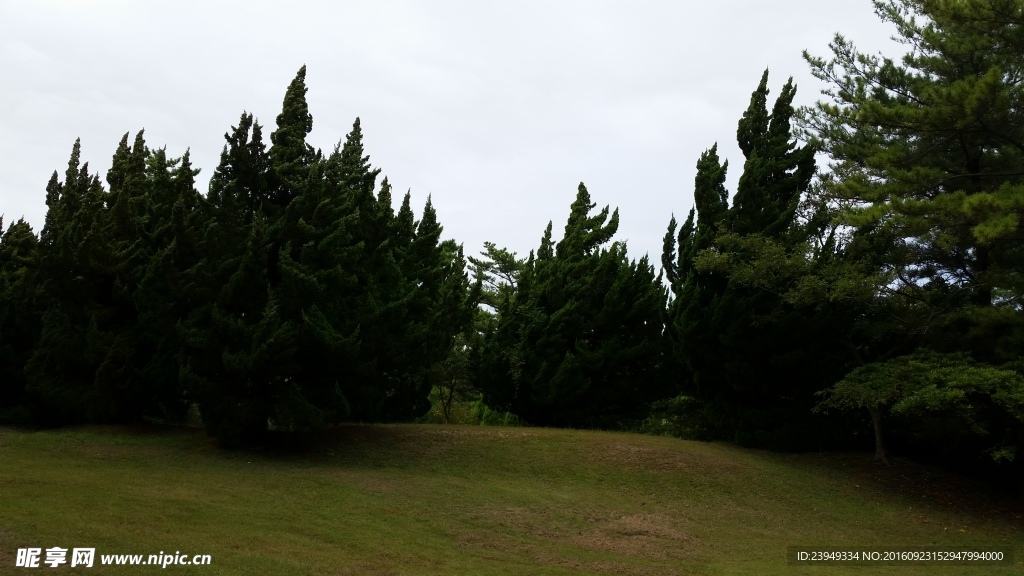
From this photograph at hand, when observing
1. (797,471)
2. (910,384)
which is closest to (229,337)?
(797,471)

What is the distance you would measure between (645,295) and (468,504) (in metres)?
14.0

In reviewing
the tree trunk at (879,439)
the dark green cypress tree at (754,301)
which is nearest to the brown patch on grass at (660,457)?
the dark green cypress tree at (754,301)

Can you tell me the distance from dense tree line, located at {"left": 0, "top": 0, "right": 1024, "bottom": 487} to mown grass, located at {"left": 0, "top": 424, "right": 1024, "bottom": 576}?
1.44m

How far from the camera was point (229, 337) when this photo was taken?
677 inches

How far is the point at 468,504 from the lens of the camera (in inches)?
545

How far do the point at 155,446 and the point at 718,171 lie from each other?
56.0 ft

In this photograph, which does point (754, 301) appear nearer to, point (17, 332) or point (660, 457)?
point (660, 457)

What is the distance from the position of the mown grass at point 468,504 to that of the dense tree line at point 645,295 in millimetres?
1444

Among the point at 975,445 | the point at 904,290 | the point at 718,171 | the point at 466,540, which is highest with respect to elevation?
the point at 718,171

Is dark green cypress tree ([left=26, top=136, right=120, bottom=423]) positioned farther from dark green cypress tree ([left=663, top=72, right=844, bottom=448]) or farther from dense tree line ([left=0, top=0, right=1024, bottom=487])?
dark green cypress tree ([left=663, top=72, right=844, bottom=448])

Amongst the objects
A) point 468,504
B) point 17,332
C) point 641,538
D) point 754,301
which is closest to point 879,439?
point 754,301

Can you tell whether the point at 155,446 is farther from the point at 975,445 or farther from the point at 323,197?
the point at 975,445

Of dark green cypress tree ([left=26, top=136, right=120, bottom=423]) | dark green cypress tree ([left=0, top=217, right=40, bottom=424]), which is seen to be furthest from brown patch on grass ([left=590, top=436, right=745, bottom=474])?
dark green cypress tree ([left=0, top=217, right=40, bottom=424])

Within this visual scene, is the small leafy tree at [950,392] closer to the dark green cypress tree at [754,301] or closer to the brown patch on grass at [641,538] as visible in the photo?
the dark green cypress tree at [754,301]
